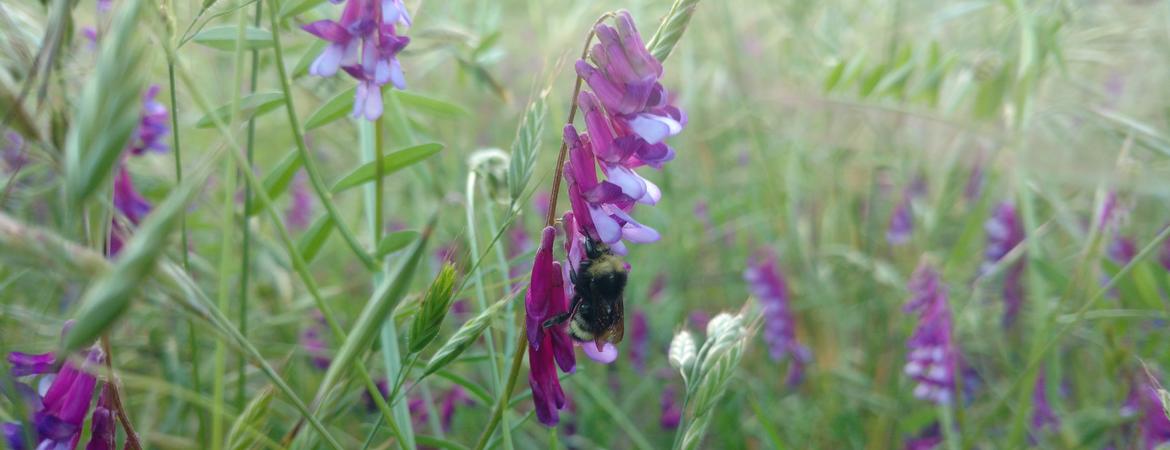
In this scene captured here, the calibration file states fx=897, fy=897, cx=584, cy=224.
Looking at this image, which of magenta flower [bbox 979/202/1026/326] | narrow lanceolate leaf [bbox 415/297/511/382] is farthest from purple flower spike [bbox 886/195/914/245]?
narrow lanceolate leaf [bbox 415/297/511/382]

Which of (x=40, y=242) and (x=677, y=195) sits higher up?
(x=40, y=242)

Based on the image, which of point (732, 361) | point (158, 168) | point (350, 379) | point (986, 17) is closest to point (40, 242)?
point (350, 379)

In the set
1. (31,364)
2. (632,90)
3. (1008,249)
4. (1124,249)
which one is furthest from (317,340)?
(1124,249)

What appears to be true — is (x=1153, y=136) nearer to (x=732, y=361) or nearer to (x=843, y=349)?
(x=732, y=361)

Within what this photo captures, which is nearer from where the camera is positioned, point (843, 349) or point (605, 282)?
point (605, 282)

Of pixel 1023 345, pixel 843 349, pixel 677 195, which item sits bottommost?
pixel 1023 345

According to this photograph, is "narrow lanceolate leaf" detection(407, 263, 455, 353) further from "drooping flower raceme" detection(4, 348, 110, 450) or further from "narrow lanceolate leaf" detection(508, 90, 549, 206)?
"drooping flower raceme" detection(4, 348, 110, 450)

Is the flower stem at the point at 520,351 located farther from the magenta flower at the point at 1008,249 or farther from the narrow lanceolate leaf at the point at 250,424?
the magenta flower at the point at 1008,249
